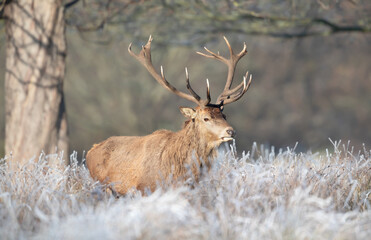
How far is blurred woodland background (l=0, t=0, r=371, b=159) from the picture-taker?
937cm

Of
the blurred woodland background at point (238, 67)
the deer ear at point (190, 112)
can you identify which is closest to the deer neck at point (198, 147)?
the deer ear at point (190, 112)

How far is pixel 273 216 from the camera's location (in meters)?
3.96

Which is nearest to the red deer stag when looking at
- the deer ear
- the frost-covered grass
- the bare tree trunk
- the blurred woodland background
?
the deer ear

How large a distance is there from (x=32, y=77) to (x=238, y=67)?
38.6 ft

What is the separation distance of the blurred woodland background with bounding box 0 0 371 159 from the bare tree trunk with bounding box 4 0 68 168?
977 millimetres

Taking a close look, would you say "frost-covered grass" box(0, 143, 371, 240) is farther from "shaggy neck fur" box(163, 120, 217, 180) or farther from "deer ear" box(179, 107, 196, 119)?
"deer ear" box(179, 107, 196, 119)

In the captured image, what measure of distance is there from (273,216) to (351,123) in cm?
2323

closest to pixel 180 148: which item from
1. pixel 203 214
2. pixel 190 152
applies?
pixel 190 152

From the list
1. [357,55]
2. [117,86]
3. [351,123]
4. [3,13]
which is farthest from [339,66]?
[3,13]

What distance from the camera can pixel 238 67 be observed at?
1878cm

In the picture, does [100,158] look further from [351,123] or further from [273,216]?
[351,123]

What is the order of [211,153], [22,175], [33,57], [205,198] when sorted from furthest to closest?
1. [33,57]
2. [211,153]
3. [22,175]
4. [205,198]

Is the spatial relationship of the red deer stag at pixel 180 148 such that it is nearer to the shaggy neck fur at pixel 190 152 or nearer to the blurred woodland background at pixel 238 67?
the shaggy neck fur at pixel 190 152

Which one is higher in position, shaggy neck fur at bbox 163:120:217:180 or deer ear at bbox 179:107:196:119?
deer ear at bbox 179:107:196:119
